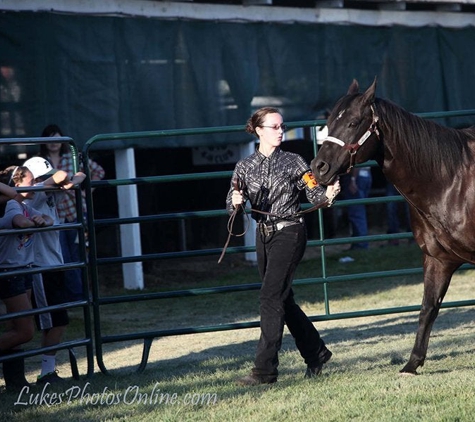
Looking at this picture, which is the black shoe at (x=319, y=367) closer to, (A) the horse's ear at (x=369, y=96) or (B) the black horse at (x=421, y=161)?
(B) the black horse at (x=421, y=161)

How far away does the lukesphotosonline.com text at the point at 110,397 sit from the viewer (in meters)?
6.11

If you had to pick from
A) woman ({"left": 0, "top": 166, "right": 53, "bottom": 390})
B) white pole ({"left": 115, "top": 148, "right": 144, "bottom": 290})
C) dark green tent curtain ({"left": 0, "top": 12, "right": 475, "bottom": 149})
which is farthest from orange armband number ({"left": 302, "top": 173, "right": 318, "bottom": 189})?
white pole ({"left": 115, "top": 148, "right": 144, "bottom": 290})

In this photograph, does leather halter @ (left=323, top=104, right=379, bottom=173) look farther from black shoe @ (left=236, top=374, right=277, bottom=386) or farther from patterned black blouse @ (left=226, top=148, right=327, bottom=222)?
black shoe @ (left=236, top=374, right=277, bottom=386)

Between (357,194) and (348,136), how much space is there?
8615mm

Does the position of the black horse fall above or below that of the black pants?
above

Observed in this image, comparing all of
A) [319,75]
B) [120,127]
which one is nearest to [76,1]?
[120,127]

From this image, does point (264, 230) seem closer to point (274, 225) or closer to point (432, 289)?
point (274, 225)

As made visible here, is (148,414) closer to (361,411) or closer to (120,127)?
(361,411)

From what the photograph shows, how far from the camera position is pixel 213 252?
7.81 metres

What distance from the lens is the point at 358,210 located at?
1477 centimetres

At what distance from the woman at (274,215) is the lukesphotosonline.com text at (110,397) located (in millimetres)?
445

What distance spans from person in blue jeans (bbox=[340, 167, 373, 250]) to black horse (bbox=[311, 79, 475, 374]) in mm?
7713

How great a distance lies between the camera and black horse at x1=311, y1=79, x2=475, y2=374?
251 inches

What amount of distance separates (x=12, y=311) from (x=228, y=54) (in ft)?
22.0
